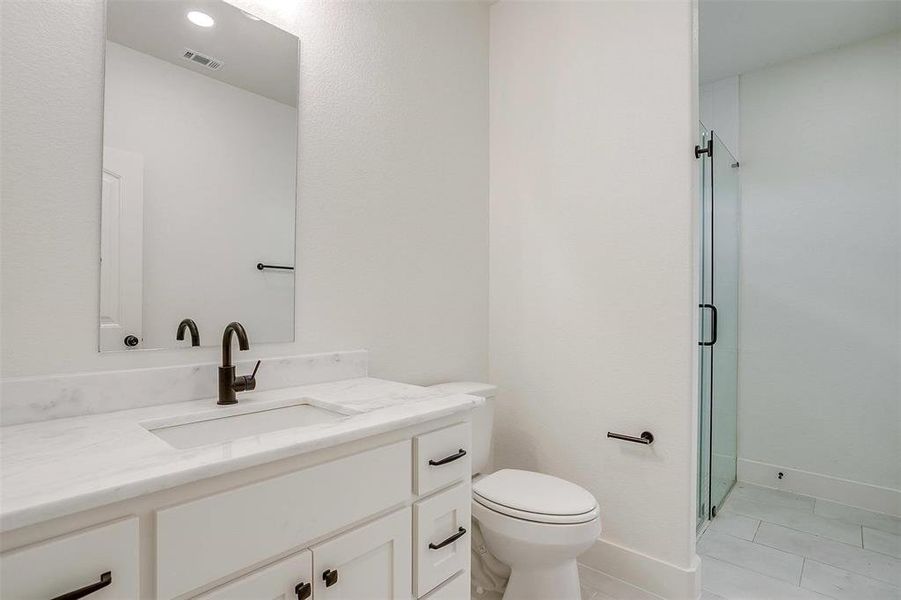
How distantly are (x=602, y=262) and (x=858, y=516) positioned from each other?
84.6 inches

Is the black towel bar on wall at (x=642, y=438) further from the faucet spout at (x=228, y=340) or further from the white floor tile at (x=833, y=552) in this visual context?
the faucet spout at (x=228, y=340)

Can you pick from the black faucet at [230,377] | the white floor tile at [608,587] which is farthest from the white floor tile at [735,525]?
the black faucet at [230,377]

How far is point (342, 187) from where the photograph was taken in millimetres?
1645

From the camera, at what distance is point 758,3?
230cm

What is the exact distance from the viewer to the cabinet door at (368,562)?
922 mm

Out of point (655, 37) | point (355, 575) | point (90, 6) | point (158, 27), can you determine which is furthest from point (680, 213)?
point (90, 6)

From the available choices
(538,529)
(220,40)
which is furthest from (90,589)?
(220,40)

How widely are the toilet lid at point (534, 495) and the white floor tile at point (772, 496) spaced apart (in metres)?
1.77

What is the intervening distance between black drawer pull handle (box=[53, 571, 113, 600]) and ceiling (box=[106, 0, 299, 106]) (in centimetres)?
121

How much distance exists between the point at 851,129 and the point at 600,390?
7.41 feet

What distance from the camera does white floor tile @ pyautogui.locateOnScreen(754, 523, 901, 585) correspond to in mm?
1996

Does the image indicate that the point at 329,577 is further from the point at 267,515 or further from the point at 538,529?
the point at 538,529

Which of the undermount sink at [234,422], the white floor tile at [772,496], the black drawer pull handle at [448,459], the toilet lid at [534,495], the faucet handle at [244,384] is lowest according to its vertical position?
the white floor tile at [772,496]

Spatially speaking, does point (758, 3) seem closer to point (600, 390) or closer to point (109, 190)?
point (600, 390)
